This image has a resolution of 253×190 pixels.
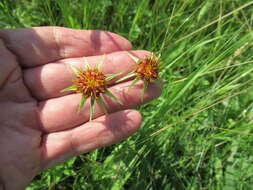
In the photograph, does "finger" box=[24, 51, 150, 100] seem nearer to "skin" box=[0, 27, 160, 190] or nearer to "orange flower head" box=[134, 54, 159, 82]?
"skin" box=[0, 27, 160, 190]

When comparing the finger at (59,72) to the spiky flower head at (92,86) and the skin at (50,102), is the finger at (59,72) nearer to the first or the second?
the skin at (50,102)

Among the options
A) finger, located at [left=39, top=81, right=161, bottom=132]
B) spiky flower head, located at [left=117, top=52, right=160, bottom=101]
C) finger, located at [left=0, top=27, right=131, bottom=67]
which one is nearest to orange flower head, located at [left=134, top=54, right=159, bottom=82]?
spiky flower head, located at [left=117, top=52, right=160, bottom=101]

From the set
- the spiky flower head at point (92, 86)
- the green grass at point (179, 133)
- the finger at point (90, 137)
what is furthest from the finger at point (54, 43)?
the finger at point (90, 137)

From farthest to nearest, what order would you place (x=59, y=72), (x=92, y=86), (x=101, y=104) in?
(x=59, y=72)
(x=101, y=104)
(x=92, y=86)

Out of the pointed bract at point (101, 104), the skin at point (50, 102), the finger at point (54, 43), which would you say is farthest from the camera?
the finger at point (54, 43)

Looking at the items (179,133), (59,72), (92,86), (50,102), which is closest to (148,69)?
(92,86)

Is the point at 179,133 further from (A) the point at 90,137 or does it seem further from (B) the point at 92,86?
(B) the point at 92,86
